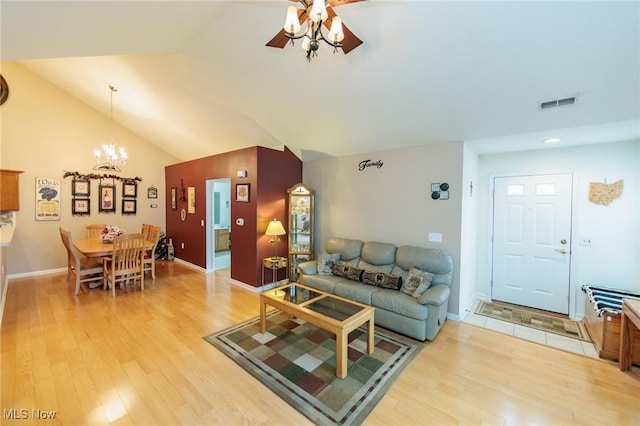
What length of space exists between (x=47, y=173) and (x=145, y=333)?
4.83m

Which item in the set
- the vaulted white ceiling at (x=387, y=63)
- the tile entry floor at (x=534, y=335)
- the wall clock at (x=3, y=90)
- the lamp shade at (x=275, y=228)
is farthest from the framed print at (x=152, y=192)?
the tile entry floor at (x=534, y=335)

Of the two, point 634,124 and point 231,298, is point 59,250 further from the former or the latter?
point 634,124

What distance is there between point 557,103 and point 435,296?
7.47 ft

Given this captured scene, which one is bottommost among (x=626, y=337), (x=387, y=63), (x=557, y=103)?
(x=626, y=337)

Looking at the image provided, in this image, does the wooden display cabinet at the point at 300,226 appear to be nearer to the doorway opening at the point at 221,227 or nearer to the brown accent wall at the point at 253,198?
the brown accent wall at the point at 253,198

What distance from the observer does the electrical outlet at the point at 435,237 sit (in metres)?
3.54

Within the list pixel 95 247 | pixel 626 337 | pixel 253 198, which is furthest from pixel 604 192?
pixel 95 247

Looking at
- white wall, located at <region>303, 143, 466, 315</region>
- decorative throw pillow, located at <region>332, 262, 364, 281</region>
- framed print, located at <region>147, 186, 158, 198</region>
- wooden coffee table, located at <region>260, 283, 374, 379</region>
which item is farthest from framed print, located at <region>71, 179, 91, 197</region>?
decorative throw pillow, located at <region>332, 262, 364, 281</region>

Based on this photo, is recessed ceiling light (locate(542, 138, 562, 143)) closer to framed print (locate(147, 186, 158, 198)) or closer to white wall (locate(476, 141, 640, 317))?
white wall (locate(476, 141, 640, 317))

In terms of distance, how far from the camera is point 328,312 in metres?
2.66

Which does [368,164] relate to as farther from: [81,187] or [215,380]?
[81,187]

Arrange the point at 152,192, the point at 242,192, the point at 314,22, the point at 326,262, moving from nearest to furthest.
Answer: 1. the point at 314,22
2. the point at 326,262
3. the point at 242,192
4. the point at 152,192

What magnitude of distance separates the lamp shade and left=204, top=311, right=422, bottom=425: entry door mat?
146 centimetres

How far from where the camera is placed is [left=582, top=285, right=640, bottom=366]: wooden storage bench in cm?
258
